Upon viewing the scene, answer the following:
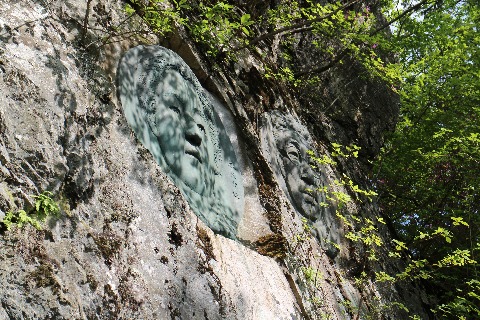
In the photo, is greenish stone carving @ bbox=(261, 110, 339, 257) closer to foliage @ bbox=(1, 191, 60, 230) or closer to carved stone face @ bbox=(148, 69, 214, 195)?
carved stone face @ bbox=(148, 69, 214, 195)

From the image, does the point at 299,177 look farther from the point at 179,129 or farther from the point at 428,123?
the point at 428,123

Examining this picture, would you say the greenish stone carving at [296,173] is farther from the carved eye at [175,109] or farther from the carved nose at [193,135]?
the carved eye at [175,109]

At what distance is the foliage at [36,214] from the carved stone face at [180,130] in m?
1.32

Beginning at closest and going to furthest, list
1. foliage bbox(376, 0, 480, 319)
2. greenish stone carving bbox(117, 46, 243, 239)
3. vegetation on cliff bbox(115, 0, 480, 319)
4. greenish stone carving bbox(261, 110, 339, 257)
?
greenish stone carving bbox(117, 46, 243, 239)
greenish stone carving bbox(261, 110, 339, 257)
vegetation on cliff bbox(115, 0, 480, 319)
foliage bbox(376, 0, 480, 319)

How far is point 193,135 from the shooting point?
13.0ft

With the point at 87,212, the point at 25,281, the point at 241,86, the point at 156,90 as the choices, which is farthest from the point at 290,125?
the point at 25,281

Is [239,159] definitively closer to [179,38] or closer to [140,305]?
[179,38]

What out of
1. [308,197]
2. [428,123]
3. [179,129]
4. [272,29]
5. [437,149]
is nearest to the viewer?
[179,129]

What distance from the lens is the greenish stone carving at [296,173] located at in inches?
221

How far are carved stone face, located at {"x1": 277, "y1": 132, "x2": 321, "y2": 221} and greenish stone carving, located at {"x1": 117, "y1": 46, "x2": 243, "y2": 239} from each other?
131 cm

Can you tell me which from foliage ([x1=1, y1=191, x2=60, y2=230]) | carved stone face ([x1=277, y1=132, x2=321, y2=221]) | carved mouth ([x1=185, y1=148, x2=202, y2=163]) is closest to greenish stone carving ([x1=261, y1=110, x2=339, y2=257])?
carved stone face ([x1=277, y1=132, x2=321, y2=221])

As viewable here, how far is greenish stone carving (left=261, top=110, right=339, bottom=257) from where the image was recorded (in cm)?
560

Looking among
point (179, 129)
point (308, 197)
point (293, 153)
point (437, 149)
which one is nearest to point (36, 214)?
point (179, 129)

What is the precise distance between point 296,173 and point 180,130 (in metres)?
2.19
